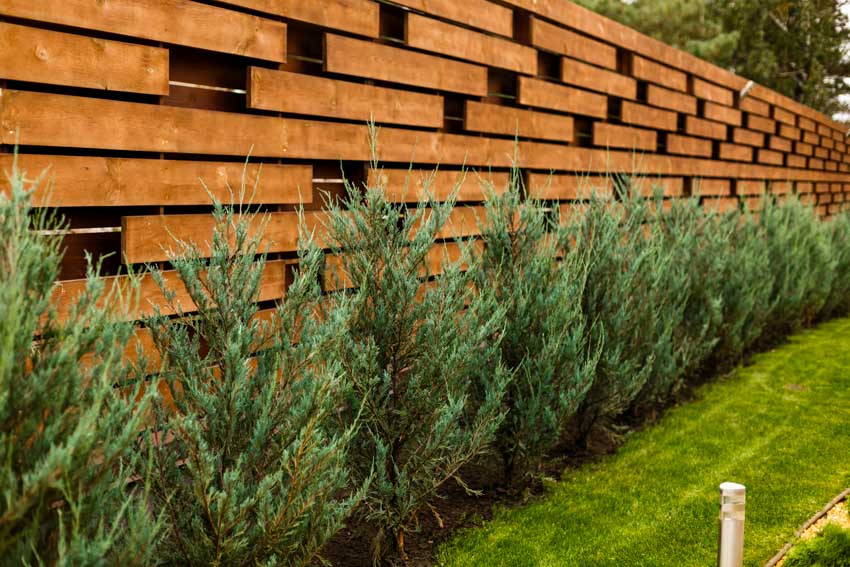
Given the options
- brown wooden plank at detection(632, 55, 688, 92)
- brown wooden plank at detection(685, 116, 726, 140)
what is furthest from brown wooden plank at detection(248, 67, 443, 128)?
brown wooden plank at detection(685, 116, 726, 140)

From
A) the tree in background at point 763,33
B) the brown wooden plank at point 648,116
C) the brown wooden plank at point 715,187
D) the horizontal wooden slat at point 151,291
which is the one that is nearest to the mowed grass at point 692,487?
the horizontal wooden slat at point 151,291

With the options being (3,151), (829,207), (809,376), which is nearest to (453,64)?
(3,151)

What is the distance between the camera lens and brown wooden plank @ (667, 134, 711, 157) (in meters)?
8.27

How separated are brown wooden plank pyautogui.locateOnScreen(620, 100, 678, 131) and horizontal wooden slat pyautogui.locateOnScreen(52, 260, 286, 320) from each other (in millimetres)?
4616

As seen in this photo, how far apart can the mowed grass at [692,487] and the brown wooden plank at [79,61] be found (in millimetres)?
2270

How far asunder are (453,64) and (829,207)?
12596mm

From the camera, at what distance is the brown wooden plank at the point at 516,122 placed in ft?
16.8

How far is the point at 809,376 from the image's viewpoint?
612 centimetres

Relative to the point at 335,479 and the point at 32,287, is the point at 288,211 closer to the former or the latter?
the point at 335,479

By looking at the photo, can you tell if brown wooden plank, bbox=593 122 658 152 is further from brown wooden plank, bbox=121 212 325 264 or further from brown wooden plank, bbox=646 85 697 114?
brown wooden plank, bbox=121 212 325 264

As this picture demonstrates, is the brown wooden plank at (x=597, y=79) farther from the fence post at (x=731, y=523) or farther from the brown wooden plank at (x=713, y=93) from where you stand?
the fence post at (x=731, y=523)

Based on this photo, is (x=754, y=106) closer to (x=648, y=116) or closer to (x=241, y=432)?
(x=648, y=116)

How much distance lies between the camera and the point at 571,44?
20.6 feet

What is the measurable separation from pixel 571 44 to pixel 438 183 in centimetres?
230
